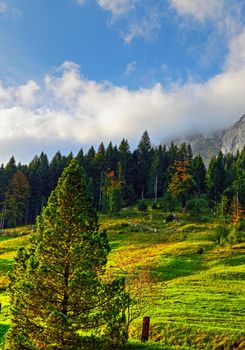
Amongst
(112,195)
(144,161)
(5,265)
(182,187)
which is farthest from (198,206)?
(5,265)

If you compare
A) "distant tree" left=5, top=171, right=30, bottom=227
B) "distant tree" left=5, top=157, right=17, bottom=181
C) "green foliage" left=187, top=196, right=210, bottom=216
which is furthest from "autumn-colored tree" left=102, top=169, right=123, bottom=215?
"distant tree" left=5, top=157, right=17, bottom=181

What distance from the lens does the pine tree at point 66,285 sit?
18.5m

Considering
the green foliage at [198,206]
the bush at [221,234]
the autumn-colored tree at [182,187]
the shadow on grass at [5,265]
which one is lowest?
the shadow on grass at [5,265]

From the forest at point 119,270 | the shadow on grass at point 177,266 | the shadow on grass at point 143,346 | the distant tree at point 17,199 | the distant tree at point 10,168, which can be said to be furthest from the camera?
the distant tree at point 10,168

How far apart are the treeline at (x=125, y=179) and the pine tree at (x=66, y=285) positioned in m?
75.4

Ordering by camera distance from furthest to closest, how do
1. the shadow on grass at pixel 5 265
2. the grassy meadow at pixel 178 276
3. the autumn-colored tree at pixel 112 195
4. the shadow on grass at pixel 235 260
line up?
the autumn-colored tree at pixel 112 195, the shadow on grass at pixel 5 265, the shadow on grass at pixel 235 260, the grassy meadow at pixel 178 276

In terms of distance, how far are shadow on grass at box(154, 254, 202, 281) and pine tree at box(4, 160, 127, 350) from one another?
1186 inches

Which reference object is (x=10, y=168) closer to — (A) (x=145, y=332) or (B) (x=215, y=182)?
(B) (x=215, y=182)

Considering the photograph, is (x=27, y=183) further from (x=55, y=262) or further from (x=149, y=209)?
(x=55, y=262)

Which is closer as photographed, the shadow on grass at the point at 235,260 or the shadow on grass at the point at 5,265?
the shadow on grass at the point at 235,260

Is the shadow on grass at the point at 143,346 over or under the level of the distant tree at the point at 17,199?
under

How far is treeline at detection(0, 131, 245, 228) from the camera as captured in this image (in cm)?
10256

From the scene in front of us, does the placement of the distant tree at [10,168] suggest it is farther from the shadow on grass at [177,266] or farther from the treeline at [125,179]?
the shadow on grass at [177,266]

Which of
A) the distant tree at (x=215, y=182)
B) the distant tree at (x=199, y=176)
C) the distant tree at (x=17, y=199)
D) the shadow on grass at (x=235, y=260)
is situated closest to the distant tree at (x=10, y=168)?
the distant tree at (x=17, y=199)
